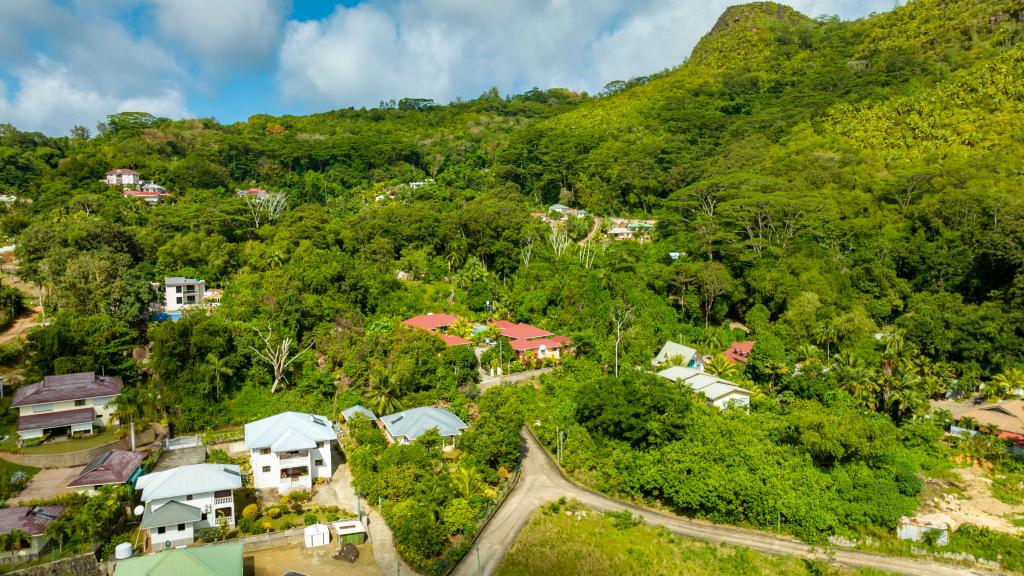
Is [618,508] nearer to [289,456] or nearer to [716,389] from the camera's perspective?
[716,389]

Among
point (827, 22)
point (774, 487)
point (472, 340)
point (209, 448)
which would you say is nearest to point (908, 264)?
point (774, 487)

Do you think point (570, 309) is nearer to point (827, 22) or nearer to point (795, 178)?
point (795, 178)

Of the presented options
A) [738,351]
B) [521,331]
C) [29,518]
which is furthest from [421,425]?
[738,351]

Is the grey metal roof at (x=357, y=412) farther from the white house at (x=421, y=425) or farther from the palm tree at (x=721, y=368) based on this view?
the palm tree at (x=721, y=368)

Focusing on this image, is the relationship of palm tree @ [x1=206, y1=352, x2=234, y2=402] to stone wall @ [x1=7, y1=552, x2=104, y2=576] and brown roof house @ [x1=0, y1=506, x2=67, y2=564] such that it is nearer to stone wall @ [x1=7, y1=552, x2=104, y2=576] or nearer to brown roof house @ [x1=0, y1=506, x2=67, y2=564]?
brown roof house @ [x1=0, y1=506, x2=67, y2=564]

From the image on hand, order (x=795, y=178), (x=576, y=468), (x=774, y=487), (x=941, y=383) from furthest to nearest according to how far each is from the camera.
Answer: (x=795, y=178), (x=941, y=383), (x=576, y=468), (x=774, y=487)

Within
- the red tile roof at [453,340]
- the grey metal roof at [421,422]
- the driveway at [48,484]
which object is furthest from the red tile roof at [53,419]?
the red tile roof at [453,340]
